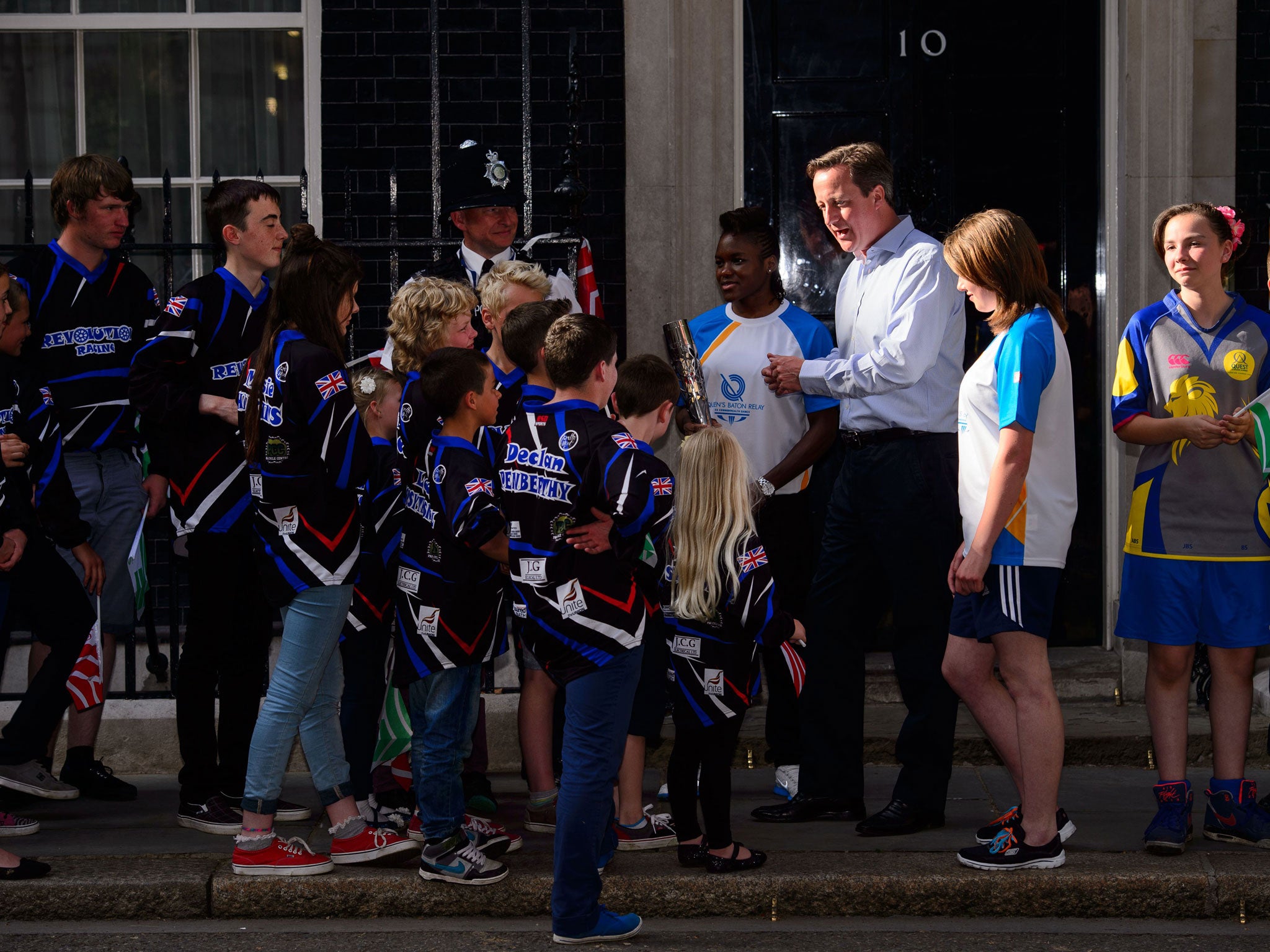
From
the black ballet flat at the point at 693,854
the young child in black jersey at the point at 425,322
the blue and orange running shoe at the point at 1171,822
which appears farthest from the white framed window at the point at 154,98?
the blue and orange running shoe at the point at 1171,822

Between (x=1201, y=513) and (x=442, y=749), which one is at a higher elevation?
(x=1201, y=513)

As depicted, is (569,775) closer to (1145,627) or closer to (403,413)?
(403,413)

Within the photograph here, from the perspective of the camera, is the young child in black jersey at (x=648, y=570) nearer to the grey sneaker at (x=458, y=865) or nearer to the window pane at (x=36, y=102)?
the grey sneaker at (x=458, y=865)

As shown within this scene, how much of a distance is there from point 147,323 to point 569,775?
2628 mm

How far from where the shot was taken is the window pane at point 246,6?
24.3 ft

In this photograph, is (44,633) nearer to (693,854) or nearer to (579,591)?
(579,591)

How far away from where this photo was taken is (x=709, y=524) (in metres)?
4.41

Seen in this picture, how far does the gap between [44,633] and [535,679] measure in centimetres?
177

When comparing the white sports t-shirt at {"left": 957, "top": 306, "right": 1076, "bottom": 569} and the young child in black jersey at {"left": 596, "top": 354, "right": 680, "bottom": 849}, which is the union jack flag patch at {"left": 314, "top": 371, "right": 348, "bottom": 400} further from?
the white sports t-shirt at {"left": 957, "top": 306, "right": 1076, "bottom": 569}

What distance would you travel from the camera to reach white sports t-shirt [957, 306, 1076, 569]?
441 centimetres

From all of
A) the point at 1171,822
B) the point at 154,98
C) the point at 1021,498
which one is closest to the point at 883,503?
the point at 1021,498

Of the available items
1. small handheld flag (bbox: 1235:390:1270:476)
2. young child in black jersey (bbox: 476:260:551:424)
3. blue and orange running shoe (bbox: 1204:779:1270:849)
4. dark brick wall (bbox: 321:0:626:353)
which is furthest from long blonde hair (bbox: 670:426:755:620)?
dark brick wall (bbox: 321:0:626:353)

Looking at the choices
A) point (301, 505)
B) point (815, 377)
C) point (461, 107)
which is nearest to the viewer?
point (301, 505)

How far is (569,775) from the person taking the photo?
13.3 feet
